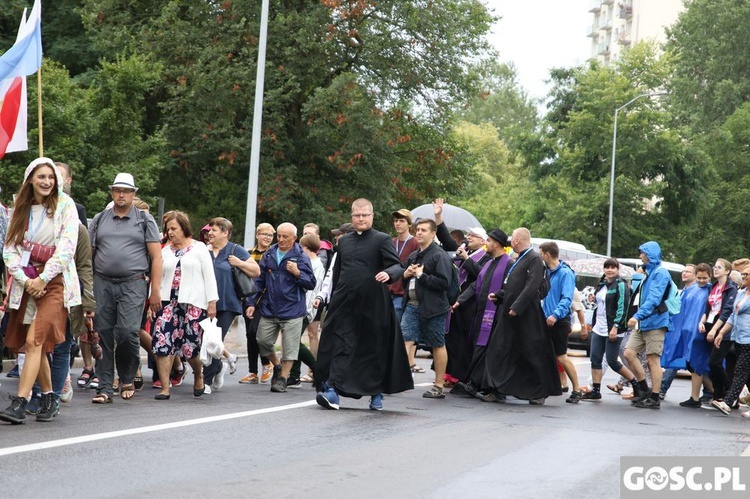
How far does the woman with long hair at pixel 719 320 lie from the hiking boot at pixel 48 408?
8.01 m

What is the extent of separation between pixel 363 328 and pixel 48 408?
3277 mm

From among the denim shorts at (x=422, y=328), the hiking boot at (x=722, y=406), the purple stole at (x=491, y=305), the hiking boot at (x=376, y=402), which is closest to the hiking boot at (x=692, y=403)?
the hiking boot at (x=722, y=406)

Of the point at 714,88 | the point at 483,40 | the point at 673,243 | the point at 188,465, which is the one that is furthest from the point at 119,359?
the point at 714,88

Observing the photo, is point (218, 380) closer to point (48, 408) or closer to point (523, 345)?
point (523, 345)

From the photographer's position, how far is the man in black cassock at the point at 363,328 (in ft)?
37.5

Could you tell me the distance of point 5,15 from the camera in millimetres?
32750

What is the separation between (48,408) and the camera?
9336 millimetres

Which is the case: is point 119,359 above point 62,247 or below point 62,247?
below

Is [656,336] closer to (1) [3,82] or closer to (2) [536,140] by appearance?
(1) [3,82]

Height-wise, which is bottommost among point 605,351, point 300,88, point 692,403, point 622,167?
point 692,403

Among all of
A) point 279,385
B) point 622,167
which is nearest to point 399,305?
point 279,385

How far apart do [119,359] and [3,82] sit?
4.53 meters

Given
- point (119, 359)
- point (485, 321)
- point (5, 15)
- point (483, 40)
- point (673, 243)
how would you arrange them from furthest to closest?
point (673, 243) < point (483, 40) < point (5, 15) < point (485, 321) < point (119, 359)

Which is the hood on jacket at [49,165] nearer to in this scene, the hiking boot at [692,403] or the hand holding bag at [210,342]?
the hand holding bag at [210,342]
